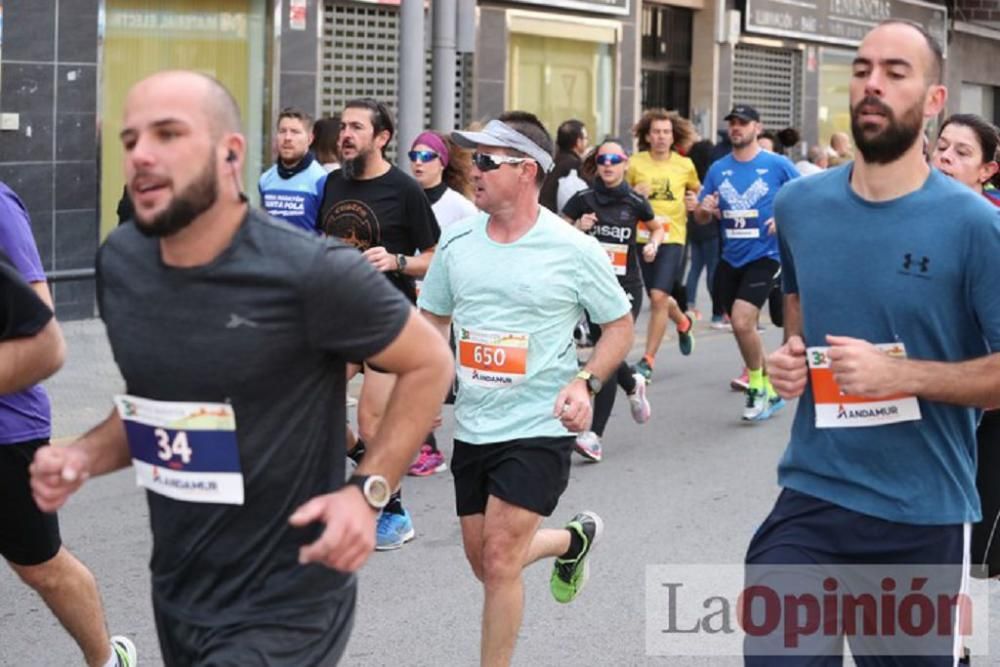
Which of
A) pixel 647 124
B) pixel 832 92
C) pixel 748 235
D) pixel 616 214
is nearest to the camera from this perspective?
pixel 616 214

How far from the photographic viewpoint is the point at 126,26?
590 inches

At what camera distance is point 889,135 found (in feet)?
12.7

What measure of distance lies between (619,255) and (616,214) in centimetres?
31

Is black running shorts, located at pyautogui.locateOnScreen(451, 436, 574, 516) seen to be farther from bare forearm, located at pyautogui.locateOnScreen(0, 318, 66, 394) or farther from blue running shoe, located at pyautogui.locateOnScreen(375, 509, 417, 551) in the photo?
blue running shoe, located at pyautogui.locateOnScreen(375, 509, 417, 551)

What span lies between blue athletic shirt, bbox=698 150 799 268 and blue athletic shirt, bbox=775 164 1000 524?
7.37 metres

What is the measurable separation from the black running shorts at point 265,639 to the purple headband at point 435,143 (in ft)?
19.7

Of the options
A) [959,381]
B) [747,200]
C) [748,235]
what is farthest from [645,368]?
[959,381]

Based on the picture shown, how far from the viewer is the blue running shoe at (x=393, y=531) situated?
751cm

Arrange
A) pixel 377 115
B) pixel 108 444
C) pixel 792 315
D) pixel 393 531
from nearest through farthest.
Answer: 1. pixel 108 444
2. pixel 792 315
3. pixel 393 531
4. pixel 377 115

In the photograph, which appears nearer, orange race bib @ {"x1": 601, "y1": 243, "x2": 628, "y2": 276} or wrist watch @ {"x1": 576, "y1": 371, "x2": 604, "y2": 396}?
wrist watch @ {"x1": 576, "y1": 371, "x2": 604, "y2": 396}

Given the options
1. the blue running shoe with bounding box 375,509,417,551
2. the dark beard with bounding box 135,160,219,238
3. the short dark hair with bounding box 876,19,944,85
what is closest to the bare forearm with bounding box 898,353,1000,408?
the short dark hair with bounding box 876,19,944,85

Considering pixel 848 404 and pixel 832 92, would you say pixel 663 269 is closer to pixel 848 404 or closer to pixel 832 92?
pixel 848 404

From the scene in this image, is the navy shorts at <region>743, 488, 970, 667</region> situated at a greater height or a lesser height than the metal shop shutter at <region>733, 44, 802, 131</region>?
lesser

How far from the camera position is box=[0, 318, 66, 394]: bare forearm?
3951 mm
